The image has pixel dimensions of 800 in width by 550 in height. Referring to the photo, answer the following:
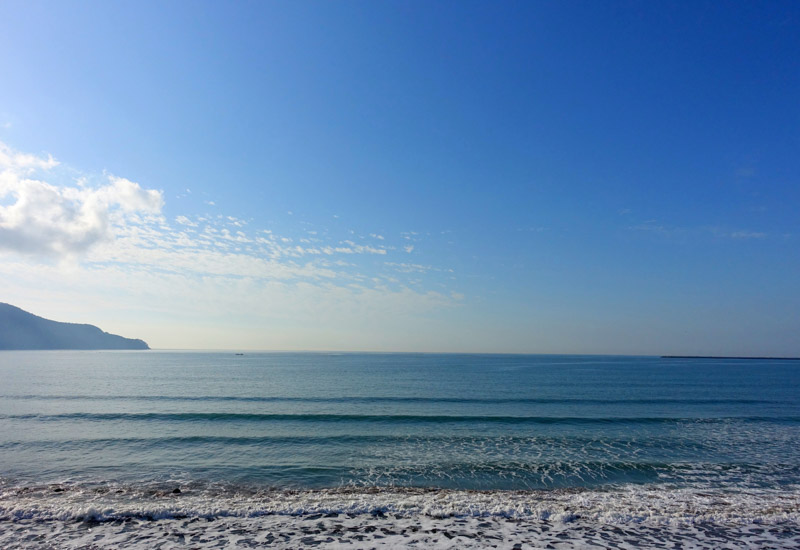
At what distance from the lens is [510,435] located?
1020 inches

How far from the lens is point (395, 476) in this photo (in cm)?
1822

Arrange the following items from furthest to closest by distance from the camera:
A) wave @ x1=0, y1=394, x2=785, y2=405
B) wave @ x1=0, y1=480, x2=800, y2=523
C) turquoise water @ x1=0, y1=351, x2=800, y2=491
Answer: wave @ x1=0, y1=394, x2=785, y2=405
turquoise water @ x1=0, y1=351, x2=800, y2=491
wave @ x1=0, y1=480, x2=800, y2=523

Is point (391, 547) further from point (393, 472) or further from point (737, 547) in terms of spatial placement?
point (737, 547)

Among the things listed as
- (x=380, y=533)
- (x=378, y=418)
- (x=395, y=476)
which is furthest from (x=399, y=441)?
(x=380, y=533)

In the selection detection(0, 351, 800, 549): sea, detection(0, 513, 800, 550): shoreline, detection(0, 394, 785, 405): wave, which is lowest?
detection(0, 394, 785, 405): wave

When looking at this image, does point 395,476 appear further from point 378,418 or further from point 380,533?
point 378,418

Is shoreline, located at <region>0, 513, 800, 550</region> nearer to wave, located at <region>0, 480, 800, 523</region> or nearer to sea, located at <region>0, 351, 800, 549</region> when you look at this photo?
sea, located at <region>0, 351, 800, 549</region>

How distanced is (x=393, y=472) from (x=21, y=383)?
64549 mm

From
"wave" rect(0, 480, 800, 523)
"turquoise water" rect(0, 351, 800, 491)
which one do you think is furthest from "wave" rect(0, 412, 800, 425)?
"wave" rect(0, 480, 800, 523)

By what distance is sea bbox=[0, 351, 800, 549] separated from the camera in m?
12.0

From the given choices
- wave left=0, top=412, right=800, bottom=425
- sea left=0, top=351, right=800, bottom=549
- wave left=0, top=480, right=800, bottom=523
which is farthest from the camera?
wave left=0, top=412, right=800, bottom=425

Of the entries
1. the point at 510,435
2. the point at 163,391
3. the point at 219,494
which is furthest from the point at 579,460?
the point at 163,391

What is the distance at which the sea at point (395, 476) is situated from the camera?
12016 mm

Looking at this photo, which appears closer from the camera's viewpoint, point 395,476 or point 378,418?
point 395,476
